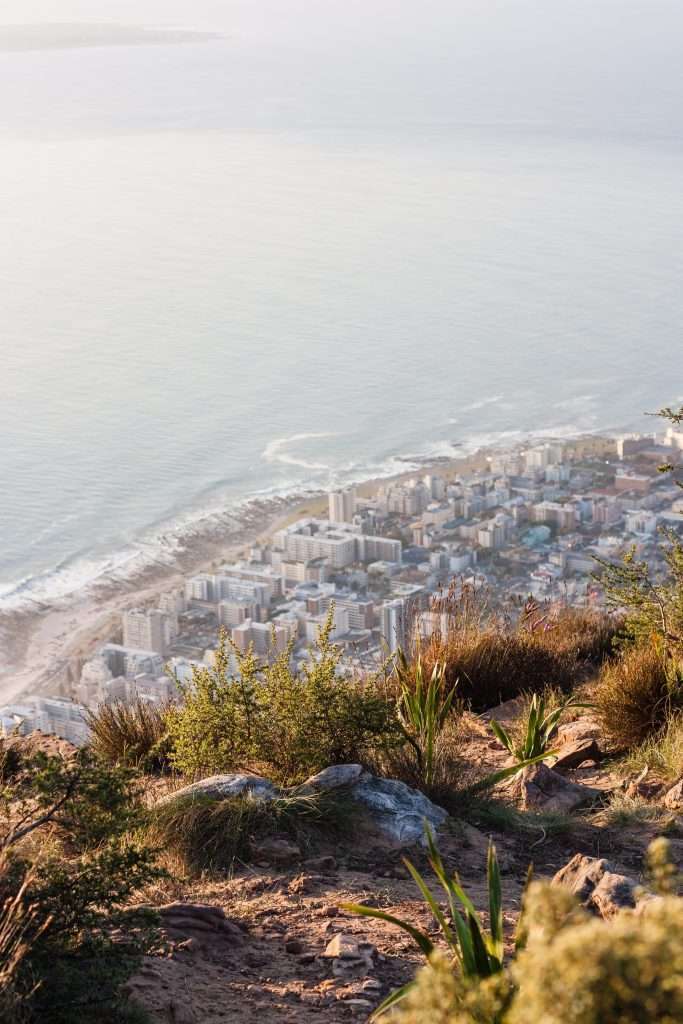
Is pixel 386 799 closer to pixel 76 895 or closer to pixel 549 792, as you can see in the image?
pixel 549 792

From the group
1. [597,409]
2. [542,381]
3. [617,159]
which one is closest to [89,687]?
[597,409]

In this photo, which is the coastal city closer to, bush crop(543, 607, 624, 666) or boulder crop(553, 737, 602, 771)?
bush crop(543, 607, 624, 666)

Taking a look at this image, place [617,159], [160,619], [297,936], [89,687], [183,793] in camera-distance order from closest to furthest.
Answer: [297,936]
[183,793]
[89,687]
[160,619]
[617,159]

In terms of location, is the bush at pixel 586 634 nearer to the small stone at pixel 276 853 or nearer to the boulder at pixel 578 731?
the boulder at pixel 578 731

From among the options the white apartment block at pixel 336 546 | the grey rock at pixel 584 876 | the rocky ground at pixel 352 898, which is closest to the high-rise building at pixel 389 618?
the white apartment block at pixel 336 546

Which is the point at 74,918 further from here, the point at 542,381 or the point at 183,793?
the point at 542,381

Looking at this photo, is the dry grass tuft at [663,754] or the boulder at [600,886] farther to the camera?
the dry grass tuft at [663,754]
